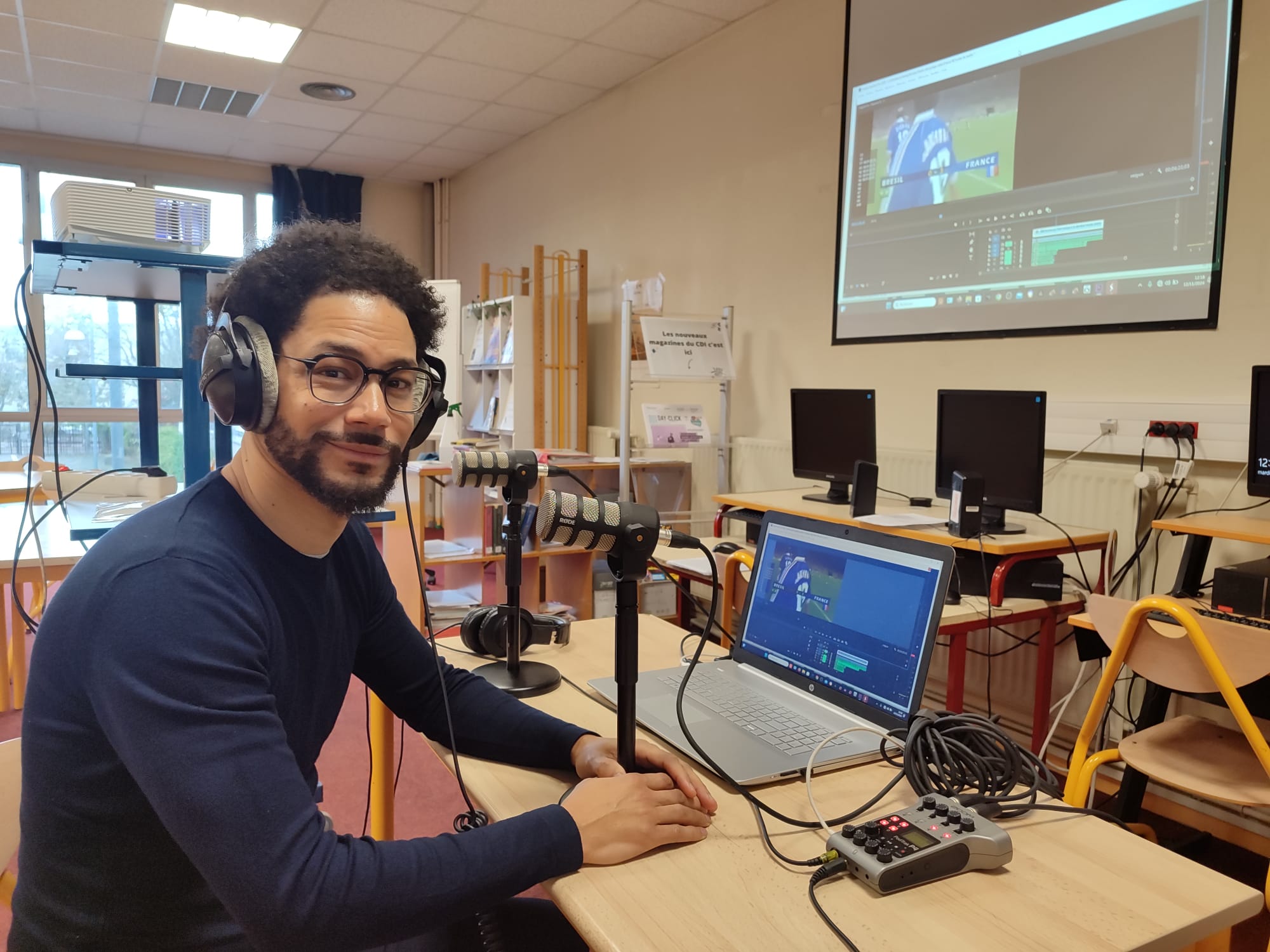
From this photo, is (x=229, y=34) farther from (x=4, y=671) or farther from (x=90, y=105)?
(x=4, y=671)

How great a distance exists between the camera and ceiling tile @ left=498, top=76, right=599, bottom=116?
484 cm

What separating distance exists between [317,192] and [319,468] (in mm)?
6538

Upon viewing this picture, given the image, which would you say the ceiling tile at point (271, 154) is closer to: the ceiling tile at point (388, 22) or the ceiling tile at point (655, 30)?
the ceiling tile at point (388, 22)

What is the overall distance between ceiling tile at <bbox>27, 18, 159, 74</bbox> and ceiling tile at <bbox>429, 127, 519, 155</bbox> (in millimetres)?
1878

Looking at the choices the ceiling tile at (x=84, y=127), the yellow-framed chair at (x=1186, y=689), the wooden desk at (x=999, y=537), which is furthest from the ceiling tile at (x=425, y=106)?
the yellow-framed chair at (x=1186, y=689)

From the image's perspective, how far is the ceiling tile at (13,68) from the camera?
4406 mm

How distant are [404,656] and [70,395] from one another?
20.7 feet

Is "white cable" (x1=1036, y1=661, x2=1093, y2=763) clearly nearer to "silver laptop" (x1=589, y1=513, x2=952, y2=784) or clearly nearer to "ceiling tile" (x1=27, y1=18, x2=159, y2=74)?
"silver laptop" (x1=589, y1=513, x2=952, y2=784)

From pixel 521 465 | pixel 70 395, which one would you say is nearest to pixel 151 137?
pixel 70 395

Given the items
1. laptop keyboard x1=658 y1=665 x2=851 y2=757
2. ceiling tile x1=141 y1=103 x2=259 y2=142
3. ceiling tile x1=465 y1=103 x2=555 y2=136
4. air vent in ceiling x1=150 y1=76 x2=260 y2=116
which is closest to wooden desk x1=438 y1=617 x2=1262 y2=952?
laptop keyboard x1=658 y1=665 x2=851 y2=757

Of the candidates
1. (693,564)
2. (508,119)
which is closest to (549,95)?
(508,119)

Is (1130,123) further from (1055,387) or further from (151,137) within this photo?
(151,137)

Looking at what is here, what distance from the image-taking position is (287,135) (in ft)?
19.0

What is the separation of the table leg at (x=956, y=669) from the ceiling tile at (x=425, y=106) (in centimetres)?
434
